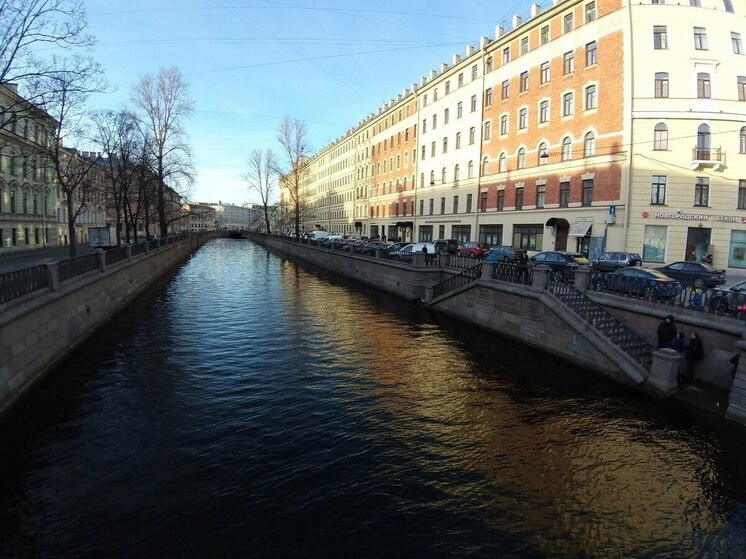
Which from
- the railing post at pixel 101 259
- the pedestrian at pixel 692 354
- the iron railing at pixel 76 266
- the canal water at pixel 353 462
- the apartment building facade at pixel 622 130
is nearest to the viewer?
the canal water at pixel 353 462

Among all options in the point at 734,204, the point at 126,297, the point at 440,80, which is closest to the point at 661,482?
the point at 126,297

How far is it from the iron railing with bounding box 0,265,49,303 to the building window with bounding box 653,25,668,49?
36.5m

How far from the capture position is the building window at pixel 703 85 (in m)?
29.1

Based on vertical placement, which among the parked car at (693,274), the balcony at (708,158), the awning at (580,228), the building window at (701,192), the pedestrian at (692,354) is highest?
the balcony at (708,158)

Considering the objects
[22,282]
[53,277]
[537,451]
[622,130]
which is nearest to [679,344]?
[537,451]

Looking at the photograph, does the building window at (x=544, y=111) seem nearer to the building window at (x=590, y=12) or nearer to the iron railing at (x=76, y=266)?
the building window at (x=590, y=12)

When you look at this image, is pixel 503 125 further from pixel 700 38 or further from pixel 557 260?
pixel 557 260

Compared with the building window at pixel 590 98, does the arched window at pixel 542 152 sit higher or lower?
lower

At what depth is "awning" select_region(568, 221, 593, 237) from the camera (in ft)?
104

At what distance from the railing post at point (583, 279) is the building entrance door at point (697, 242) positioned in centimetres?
1958

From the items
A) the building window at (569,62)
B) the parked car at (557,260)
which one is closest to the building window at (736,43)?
the building window at (569,62)

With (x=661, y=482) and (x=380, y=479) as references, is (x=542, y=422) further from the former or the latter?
(x=380, y=479)

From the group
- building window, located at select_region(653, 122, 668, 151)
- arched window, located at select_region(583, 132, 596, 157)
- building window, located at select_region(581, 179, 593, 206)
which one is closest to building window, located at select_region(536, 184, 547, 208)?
building window, located at select_region(581, 179, 593, 206)

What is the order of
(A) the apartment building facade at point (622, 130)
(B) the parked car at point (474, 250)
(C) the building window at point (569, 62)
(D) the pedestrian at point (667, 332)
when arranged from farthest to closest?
1. (C) the building window at point (569, 62)
2. (B) the parked car at point (474, 250)
3. (A) the apartment building facade at point (622, 130)
4. (D) the pedestrian at point (667, 332)
